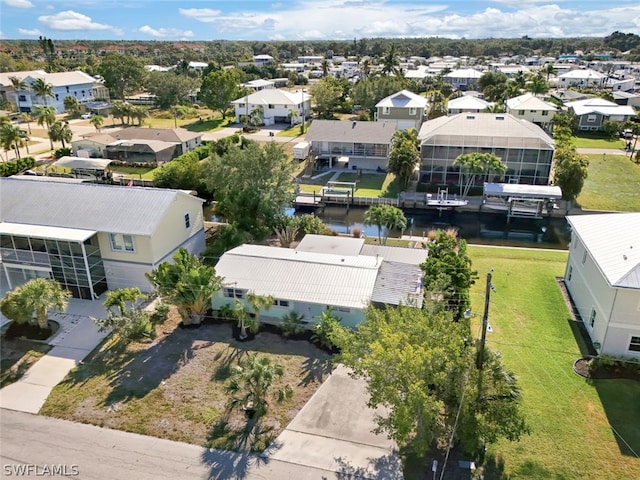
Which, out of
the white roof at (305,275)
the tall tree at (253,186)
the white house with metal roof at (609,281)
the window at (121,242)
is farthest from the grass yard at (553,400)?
the window at (121,242)

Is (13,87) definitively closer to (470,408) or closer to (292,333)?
(292,333)

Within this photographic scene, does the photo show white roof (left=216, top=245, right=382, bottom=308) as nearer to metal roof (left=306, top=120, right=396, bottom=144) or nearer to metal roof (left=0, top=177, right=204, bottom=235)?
metal roof (left=0, top=177, right=204, bottom=235)

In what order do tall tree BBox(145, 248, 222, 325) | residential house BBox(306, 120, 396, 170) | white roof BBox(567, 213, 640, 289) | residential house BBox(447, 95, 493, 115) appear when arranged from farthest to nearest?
1. residential house BBox(447, 95, 493, 115)
2. residential house BBox(306, 120, 396, 170)
3. tall tree BBox(145, 248, 222, 325)
4. white roof BBox(567, 213, 640, 289)

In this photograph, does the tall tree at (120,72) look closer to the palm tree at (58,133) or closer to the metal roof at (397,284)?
the palm tree at (58,133)

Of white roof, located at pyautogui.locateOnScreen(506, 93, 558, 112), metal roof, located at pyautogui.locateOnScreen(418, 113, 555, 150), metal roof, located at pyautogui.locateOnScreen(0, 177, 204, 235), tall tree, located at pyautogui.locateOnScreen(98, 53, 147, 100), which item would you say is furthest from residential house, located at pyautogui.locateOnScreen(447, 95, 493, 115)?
A: tall tree, located at pyautogui.locateOnScreen(98, 53, 147, 100)

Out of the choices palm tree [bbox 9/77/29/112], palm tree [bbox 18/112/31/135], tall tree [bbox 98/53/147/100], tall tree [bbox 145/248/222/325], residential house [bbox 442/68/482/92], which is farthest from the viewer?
residential house [bbox 442/68/482/92]

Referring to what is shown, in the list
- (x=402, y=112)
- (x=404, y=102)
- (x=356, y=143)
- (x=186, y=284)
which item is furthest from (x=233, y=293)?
(x=404, y=102)
